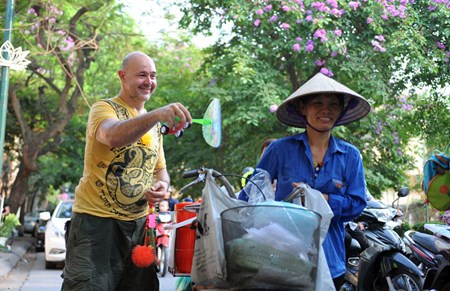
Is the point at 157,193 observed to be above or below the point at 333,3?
below

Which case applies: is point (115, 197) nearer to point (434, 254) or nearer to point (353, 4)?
point (434, 254)

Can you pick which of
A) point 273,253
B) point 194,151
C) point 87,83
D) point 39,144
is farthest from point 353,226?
point 87,83

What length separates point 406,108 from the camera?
14500 mm

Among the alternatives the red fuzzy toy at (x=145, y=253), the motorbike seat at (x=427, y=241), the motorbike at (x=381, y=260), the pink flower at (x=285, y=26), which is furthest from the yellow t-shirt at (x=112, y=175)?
the pink flower at (x=285, y=26)

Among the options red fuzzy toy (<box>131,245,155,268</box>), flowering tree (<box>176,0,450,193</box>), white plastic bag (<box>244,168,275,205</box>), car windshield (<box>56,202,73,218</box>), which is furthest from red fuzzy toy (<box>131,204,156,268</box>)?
car windshield (<box>56,202,73,218</box>)

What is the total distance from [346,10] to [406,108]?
2140 mm

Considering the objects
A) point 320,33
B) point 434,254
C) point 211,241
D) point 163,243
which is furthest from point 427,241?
point 320,33

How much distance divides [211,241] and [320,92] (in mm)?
1062

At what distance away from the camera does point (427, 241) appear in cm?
680

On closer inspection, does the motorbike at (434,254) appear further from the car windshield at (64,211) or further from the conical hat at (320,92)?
the car windshield at (64,211)

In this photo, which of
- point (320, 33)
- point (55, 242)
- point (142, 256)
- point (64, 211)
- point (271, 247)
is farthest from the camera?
point (64, 211)

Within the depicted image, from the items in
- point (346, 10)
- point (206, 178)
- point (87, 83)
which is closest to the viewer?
point (206, 178)

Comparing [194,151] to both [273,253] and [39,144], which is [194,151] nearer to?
[39,144]

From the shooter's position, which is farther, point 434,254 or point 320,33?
point 320,33
